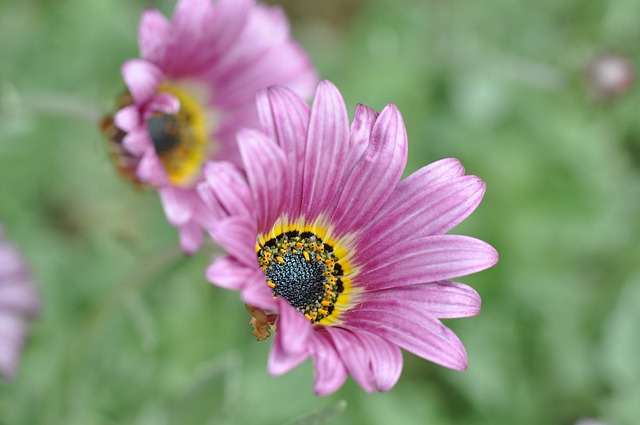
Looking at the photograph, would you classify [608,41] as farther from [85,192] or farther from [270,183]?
[270,183]

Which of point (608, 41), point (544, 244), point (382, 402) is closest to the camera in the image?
point (382, 402)

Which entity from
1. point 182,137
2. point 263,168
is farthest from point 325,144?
point 182,137

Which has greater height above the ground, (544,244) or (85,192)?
(85,192)

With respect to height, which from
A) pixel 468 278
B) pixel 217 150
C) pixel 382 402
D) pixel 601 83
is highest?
pixel 601 83

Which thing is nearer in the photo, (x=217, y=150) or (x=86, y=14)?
(x=217, y=150)

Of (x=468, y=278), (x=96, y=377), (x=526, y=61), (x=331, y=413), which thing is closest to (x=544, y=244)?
(x=468, y=278)

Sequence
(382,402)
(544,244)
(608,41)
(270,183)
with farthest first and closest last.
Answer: (608,41) < (544,244) < (382,402) < (270,183)

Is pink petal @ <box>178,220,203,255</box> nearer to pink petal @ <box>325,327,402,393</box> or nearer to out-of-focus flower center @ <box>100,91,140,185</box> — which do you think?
out-of-focus flower center @ <box>100,91,140,185</box>

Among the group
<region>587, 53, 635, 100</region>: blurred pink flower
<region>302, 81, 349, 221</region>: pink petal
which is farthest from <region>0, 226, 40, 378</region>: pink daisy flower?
<region>587, 53, 635, 100</region>: blurred pink flower
